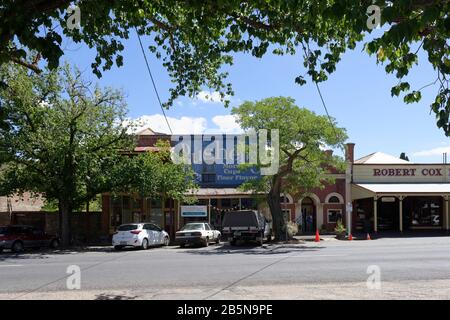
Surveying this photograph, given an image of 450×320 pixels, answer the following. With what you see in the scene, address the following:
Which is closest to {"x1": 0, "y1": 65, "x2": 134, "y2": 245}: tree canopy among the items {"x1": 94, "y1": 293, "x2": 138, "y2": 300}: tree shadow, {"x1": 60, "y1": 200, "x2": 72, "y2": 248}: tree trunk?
{"x1": 60, "y1": 200, "x2": 72, "y2": 248}: tree trunk

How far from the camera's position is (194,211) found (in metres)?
38.9

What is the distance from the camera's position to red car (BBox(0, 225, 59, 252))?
27.3m

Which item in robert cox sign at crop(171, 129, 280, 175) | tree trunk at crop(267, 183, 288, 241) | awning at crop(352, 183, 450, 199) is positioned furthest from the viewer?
robert cox sign at crop(171, 129, 280, 175)

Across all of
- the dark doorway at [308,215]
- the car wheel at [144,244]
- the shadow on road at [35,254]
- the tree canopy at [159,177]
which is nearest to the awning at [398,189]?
the dark doorway at [308,215]

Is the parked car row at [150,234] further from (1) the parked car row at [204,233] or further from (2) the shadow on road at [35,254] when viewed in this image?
(2) the shadow on road at [35,254]

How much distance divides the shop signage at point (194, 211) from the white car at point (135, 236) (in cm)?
917

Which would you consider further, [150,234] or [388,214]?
[388,214]

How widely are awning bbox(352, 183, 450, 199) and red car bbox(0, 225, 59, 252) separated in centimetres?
2227

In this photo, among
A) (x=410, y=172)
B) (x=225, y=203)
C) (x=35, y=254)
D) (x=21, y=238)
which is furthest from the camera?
(x=410, y=172)

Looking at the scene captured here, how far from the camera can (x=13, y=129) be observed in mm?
28047

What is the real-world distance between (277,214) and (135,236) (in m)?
8.81

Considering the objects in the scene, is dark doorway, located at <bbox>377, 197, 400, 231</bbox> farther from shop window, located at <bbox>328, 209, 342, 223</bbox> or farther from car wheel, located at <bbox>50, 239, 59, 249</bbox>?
car wheel, located at <bbox>50, 239, 59, 249</bbox>

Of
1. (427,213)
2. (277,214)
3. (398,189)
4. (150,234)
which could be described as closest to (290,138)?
(277,214)

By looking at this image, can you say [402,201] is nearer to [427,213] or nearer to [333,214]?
[427,213]
